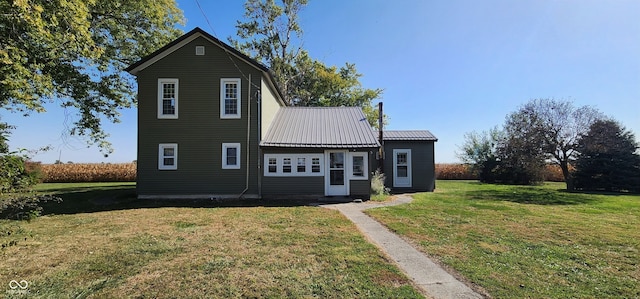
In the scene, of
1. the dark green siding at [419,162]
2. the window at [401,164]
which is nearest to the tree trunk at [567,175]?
the dark green siding at [419,162]

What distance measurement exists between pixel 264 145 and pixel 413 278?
32.4 ft

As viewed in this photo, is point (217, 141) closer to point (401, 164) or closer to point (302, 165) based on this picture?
point (302, 165)

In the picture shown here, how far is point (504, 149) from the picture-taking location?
68.8 feet

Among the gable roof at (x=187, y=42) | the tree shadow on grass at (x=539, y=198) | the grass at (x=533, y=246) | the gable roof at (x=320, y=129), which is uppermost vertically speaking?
the gable roof at (x=187, y=42)

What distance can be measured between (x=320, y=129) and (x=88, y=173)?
26.9 metres

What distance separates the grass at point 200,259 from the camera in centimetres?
409

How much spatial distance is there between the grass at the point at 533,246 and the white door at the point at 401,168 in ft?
22.6

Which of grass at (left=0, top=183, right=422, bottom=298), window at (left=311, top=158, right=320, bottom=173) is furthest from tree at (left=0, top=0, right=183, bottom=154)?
window at (left=311, top=158, right=320, bottom=173)

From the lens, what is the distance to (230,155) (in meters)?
13.8

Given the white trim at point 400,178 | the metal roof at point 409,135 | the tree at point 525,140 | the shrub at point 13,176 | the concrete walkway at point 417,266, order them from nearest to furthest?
the shrub at point 13,176 < the concrete walkway at point 417,266 < the metal roof at point 409,135 < the white trim at point 400,178 < the tree at point 525,140

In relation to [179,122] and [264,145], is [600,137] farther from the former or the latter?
[179,122]

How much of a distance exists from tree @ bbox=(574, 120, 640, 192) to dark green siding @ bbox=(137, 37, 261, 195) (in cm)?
2006

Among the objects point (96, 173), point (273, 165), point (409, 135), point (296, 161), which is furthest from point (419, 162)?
point (96, 173)

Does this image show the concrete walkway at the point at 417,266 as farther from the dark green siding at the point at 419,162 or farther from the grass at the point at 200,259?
the dark green siding at the point at 419,162
